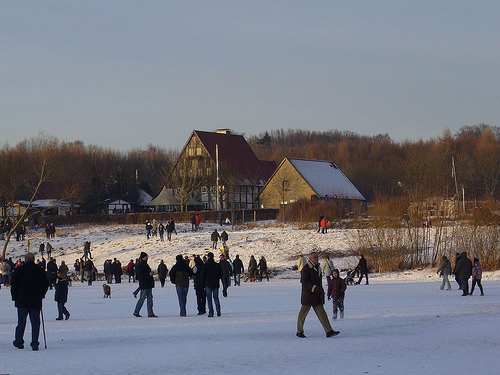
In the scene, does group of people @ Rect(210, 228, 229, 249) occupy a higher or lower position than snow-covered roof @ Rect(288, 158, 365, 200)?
lower

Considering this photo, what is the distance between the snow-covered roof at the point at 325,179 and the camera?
71438mm

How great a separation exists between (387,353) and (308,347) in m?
1.35

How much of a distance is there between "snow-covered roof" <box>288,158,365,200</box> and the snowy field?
45.8 m

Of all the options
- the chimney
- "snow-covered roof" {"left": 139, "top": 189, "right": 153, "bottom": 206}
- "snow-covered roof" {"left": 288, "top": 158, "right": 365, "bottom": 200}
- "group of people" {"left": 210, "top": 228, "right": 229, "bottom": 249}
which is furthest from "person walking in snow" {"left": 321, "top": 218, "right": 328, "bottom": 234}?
"snow-covered roof" {"left": 139, "top": 189, "right": 153, "bottom": 206}

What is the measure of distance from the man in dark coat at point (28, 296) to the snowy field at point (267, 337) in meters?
0.32

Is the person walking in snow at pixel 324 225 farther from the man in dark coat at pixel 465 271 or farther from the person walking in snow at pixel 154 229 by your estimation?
the man in dark coat at pixel 465 271

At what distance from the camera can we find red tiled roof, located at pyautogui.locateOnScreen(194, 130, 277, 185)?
277 feet

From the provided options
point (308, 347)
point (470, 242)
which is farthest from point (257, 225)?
point (308, 347)

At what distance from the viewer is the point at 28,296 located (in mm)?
11734

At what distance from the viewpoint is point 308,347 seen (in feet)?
38.3

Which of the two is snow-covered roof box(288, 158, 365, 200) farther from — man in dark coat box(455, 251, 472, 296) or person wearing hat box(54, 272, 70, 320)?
person wearing hat box(54, 272, 70, 320)

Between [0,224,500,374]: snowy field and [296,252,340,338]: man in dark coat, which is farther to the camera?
[296,252,340,338]: man in dark coat

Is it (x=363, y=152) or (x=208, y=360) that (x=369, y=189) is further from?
(x=208, y=360)

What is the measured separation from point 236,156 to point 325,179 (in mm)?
16591
